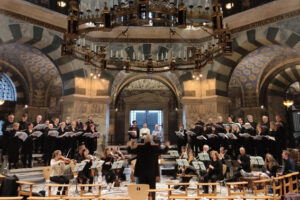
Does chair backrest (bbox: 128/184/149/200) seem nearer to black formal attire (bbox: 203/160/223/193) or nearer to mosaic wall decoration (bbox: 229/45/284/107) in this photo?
black formal attire (bbox: 203/160/223/193)

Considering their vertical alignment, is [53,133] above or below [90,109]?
below

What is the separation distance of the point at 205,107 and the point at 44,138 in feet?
24.2

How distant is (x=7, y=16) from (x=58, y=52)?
2439mm

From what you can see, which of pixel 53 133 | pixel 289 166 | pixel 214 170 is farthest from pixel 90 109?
pixel 289 166

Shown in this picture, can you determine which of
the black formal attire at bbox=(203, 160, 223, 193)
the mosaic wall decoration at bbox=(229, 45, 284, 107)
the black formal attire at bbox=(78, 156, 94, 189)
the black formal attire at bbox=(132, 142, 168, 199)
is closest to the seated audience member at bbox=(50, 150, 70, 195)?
the black formal attire at bbox=(78, 156, 94, 189)

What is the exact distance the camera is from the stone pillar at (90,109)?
11.4 metres

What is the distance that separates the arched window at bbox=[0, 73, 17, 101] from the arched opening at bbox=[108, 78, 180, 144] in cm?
626

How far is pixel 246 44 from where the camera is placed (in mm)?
10719

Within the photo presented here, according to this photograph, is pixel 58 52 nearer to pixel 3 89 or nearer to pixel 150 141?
pixel 3 89

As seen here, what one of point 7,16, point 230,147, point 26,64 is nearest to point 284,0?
point 230,147

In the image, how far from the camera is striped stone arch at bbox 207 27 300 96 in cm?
936

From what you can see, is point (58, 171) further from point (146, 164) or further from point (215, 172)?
point (215, 172)

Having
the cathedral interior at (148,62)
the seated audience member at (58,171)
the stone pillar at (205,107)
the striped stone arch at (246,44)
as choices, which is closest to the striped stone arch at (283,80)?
the cathedral interior at (148,62)

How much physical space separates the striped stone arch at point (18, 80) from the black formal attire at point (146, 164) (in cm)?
1268
